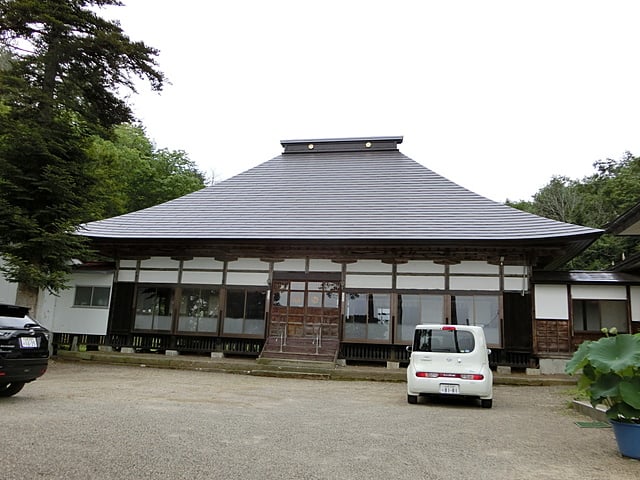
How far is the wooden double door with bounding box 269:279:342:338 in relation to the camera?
1429 cm

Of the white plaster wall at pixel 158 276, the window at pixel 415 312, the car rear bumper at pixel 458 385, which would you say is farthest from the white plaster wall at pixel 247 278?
the car rear bumper at pixel 458 385

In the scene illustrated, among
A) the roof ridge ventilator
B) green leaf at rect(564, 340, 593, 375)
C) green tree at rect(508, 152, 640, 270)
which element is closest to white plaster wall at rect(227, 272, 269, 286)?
the roof ridge ventilator

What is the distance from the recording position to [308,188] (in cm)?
1738

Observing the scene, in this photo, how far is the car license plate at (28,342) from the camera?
21.4ft

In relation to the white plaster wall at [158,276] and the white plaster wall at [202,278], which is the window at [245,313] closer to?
the white plaster wall at [202,278]

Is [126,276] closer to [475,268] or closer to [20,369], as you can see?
[20,369]

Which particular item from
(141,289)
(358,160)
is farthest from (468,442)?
(358,160)

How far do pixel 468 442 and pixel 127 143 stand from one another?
33066 millimetres

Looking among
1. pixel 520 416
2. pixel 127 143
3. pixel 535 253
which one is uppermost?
pixel 127 143

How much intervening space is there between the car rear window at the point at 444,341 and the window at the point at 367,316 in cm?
517

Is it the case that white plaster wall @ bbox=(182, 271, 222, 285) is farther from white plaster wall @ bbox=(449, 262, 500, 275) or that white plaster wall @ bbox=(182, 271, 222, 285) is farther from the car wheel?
the car wheel

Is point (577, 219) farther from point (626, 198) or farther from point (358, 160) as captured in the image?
point (358, 160)

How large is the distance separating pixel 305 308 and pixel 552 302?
6.99 metres

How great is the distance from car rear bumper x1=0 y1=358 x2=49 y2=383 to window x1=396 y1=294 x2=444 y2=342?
931cm
